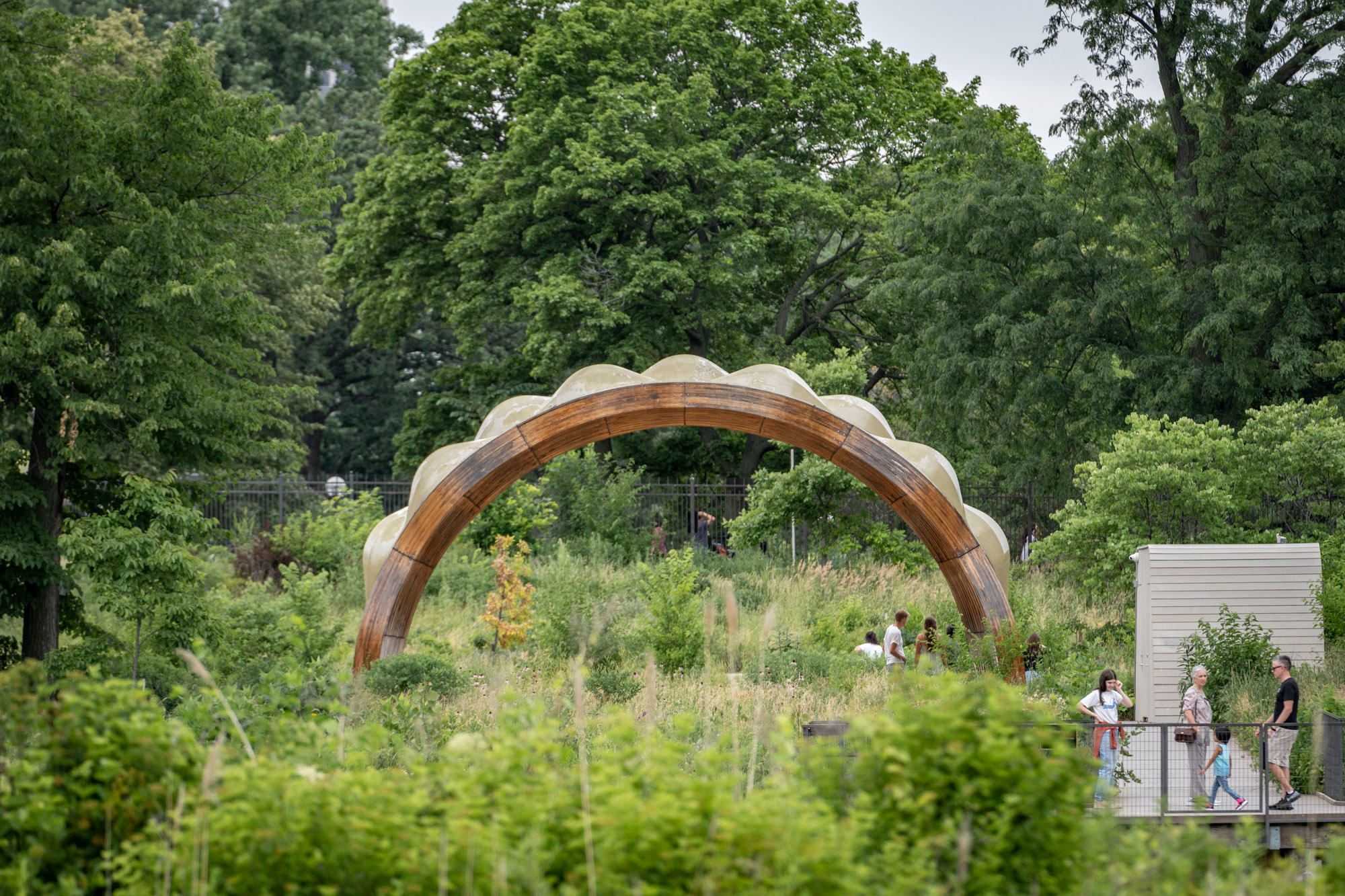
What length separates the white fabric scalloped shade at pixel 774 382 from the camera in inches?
488

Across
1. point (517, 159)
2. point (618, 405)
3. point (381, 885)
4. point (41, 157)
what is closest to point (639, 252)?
point (517, 159)

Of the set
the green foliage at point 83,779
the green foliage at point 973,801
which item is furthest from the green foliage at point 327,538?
the green foliage at point 973,801

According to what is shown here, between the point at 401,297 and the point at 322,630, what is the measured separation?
12.7 meters

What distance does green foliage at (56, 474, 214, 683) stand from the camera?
11.0 m

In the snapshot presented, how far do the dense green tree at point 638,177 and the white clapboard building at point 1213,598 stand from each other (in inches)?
482

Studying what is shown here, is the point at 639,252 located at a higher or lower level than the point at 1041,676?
higher

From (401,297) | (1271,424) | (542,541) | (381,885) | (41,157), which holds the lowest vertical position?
(381,885)

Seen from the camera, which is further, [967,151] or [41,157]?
[967,151]

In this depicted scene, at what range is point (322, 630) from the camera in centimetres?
1301

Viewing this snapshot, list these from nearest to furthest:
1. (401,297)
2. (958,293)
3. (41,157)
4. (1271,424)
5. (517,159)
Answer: (41,157) < (1271,424) < (958,293) < (517,159) < (401,297)

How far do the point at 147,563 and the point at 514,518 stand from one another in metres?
9.83

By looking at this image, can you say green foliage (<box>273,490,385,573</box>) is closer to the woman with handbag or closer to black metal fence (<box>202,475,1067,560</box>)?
black metal fence (<box>202,475,1067,560</box>)

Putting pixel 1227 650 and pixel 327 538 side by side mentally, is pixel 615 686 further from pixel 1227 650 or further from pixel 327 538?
pixel 327 538

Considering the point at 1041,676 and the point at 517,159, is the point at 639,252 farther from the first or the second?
the point at 1041,676
